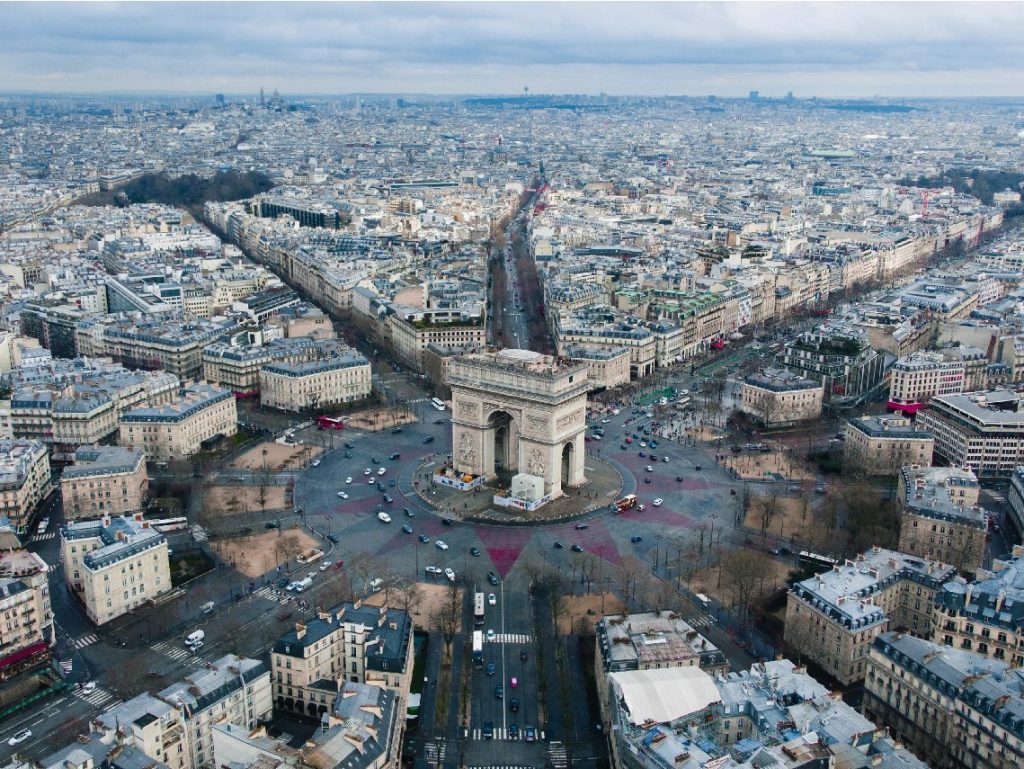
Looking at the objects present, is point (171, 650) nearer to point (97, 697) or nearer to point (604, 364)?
point (97, 697)

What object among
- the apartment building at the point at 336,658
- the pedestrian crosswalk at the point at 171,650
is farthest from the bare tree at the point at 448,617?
the pedestrian crosswalk at the point at 171,650

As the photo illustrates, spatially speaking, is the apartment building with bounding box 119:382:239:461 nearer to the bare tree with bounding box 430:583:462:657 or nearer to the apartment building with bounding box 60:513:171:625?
the apartment building with bounding box 60:513:171:625

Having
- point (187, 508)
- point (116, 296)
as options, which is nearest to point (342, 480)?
point (187, 508)

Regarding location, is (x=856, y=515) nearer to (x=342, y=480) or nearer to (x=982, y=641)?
(x=982, y=641)

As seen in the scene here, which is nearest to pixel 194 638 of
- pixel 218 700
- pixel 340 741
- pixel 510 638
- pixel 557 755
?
pixel 218 700

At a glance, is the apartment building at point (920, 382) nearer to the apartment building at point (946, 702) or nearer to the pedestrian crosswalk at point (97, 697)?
the apartment building at point (946, 702)

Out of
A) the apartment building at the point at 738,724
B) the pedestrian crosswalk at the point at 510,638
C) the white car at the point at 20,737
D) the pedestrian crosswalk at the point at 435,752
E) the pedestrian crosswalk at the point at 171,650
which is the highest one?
the apartment building at the point at 738,724
